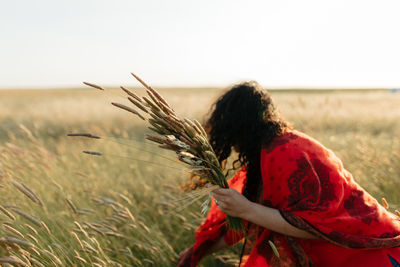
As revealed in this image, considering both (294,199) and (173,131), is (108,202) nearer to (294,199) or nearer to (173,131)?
(173,131)

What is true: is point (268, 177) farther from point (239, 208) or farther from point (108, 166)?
point (108, 166)

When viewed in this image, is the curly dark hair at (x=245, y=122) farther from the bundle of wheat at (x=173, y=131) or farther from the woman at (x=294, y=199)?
the bundle of wheat at (x=173, y=131)

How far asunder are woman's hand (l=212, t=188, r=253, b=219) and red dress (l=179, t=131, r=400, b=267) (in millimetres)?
170

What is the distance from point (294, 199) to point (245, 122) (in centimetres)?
38

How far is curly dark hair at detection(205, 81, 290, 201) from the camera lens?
147 centimetres

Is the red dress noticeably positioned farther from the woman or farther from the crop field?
the crop field

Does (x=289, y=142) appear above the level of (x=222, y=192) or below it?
above

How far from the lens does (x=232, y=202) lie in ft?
4.14

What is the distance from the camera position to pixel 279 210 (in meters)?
1.36

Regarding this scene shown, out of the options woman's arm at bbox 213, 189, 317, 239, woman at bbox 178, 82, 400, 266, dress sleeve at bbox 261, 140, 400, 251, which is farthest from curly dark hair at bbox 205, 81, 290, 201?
woman's arm at bbox 213, 189, 317, 239

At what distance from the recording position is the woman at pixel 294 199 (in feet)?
4.39

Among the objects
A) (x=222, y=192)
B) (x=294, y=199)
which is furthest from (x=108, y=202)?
(x=294, y=199)

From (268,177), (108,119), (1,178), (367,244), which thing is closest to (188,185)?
(268,177)

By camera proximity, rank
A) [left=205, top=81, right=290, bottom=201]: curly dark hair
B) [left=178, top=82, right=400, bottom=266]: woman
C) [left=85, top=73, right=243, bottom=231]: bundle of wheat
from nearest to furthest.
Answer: [left=85, top=73, right=243, bottom=231]: bundle of wheat, [left=178, top=82, right=400, bottom=266]: woman, [left=205, top=81, right=290, bottom=201]: curly dark hair
